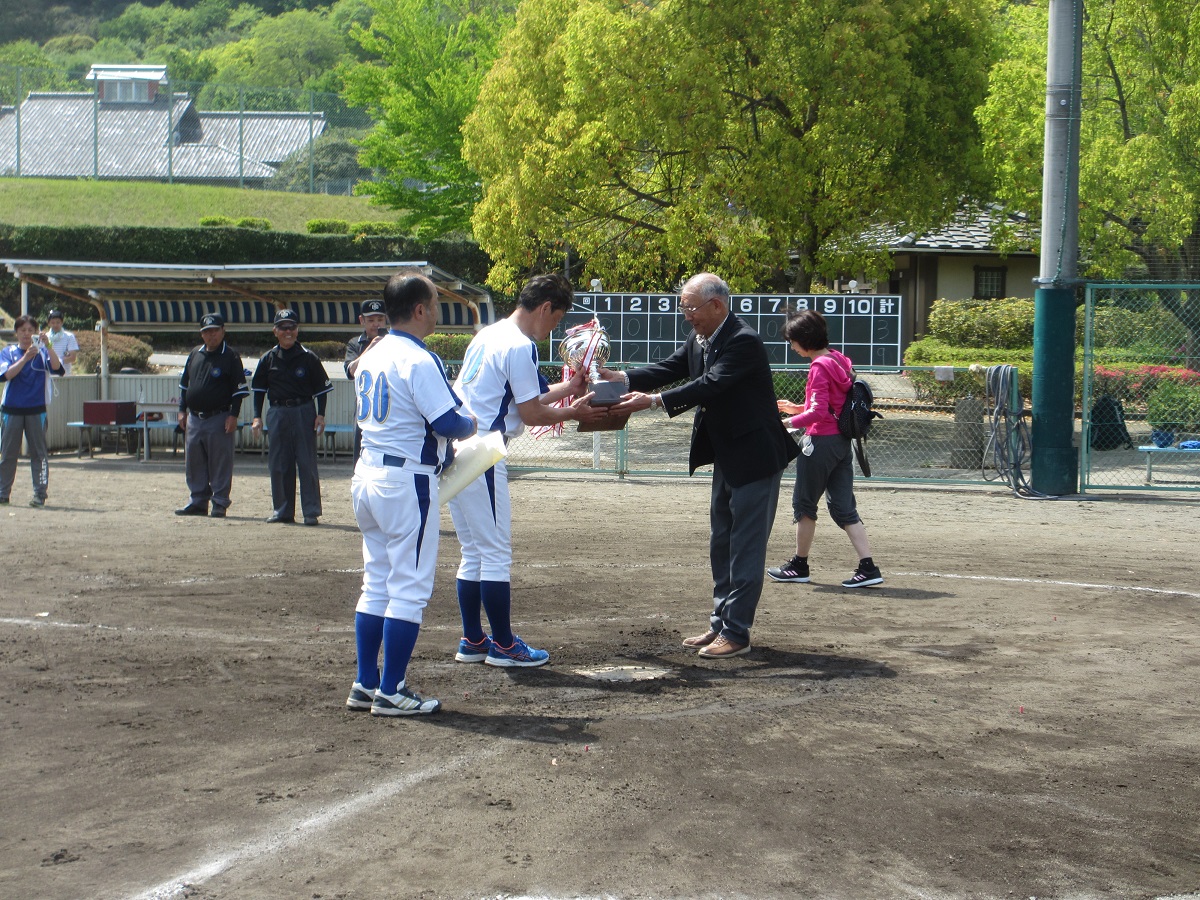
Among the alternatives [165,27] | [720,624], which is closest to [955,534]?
[720,624]

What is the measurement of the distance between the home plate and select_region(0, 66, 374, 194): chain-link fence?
5204cm

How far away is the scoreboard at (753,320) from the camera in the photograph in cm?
1645

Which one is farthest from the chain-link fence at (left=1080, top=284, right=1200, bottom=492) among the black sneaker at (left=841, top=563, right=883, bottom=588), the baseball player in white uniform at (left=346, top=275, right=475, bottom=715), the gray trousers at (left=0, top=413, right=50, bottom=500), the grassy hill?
the grassy hill

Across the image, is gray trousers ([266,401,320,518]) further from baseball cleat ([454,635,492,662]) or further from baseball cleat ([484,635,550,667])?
baseball cleat ([484,635,550,667])

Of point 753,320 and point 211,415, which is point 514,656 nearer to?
point 211,415

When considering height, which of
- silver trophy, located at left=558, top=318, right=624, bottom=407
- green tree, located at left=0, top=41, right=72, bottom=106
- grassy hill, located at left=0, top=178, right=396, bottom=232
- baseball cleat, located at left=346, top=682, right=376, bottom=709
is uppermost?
green tree, located at left=0, top=41, right=72, bottom=106

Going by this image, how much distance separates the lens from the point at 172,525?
38.9 feet

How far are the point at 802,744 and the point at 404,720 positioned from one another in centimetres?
179

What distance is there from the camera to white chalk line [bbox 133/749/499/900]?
3.88 meters

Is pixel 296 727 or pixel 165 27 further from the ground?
pixel 165 27

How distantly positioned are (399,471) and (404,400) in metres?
0.32

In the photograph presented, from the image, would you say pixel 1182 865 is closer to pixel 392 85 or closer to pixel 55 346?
pixel 55 346

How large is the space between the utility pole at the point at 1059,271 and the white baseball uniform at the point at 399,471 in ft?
34.4

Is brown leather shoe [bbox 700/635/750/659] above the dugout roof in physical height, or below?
below
